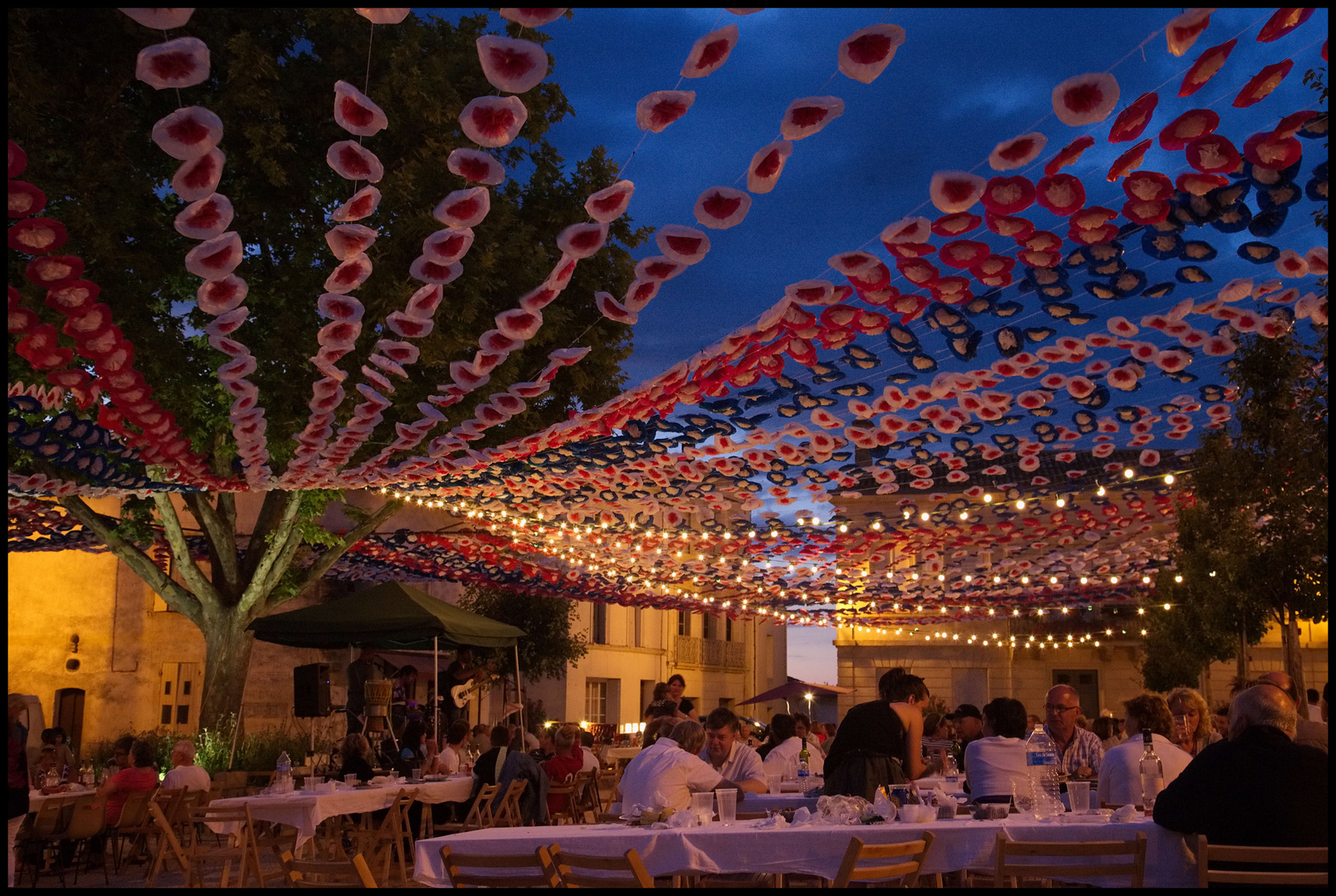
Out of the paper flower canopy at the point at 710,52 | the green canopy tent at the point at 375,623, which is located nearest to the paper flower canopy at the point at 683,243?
the paper flower canopy at the point at 710,52

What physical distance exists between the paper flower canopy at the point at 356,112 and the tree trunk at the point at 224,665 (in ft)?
39.8

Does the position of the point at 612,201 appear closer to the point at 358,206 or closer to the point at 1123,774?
the point at 358,206

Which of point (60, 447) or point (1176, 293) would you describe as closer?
point (1176, 293)

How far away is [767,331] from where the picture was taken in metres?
6.87

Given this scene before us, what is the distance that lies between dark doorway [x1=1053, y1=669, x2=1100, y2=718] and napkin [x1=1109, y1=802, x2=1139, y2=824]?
91.4 feet

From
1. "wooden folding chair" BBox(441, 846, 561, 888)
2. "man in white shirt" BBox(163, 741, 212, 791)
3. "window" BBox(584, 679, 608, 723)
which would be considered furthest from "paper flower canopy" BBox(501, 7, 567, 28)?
"window" BBox(584, 679, 608, 723)

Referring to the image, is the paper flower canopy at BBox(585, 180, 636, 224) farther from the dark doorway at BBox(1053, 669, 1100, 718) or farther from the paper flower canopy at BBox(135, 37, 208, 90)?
the dark doorway at BBox(1053, 669, 1100, 718)

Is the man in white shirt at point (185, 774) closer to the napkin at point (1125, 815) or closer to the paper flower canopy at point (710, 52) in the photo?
the napkin at point (1125, 815)

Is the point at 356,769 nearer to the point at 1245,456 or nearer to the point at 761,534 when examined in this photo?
the point at 761,534

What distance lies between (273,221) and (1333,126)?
10.4 meters

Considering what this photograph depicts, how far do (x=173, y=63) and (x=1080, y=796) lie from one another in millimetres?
5389

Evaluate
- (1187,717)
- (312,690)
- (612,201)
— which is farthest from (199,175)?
(312,690)

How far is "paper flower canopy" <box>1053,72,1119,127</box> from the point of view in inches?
167

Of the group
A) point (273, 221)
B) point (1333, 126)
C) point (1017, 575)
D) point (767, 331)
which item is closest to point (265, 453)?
point (273, 221)
